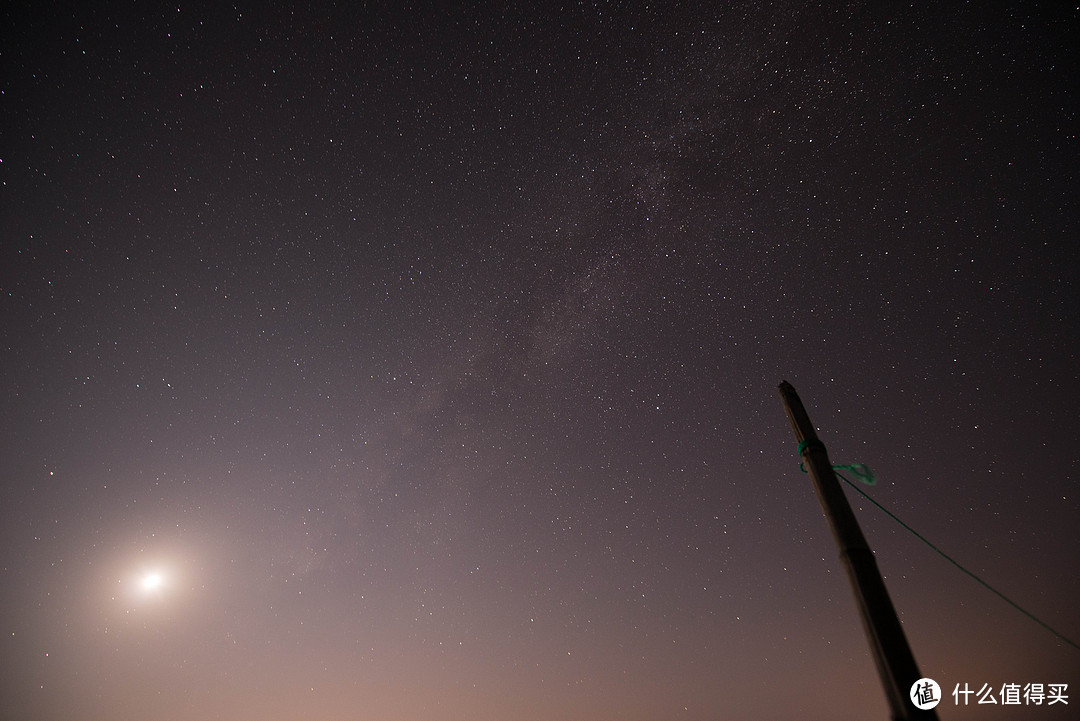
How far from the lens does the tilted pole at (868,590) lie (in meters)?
2.47

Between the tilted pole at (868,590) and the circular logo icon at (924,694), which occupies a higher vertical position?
the tilted pole at (868,590)

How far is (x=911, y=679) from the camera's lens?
249 centimetres

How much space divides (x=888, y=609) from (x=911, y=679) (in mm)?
345

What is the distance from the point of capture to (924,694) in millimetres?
2627

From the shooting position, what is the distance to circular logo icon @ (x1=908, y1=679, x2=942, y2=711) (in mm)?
2455

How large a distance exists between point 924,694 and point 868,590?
59cm

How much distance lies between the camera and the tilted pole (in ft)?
8.12

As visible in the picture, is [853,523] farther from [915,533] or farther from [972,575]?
[972,575]

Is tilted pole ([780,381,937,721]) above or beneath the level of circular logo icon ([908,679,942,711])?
above

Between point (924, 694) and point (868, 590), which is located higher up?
point (868, 590)

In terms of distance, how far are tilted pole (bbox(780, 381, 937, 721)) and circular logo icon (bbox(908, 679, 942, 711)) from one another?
22 millimetres

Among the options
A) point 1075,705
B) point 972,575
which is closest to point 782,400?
point 972,575

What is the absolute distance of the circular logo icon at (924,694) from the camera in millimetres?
2455

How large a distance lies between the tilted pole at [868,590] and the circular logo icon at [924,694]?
2 centimetres
